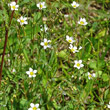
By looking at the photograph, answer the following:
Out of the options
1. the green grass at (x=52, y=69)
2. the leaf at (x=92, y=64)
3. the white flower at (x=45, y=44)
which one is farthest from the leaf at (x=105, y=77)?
the white flower at (x=45, y=44)

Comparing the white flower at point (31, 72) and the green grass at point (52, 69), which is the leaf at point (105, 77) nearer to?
the green grass at point (52, 69)

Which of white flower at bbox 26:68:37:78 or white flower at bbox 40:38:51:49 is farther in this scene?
white flower at bbox 40:38:51:49

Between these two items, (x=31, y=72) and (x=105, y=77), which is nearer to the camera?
(x=31, y=72)

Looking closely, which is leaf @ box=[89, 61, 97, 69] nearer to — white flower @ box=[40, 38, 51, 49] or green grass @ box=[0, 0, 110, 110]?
green grass @ box=[0, 0, 110, 110]

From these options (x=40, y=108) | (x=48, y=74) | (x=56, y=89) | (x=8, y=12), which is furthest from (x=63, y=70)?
(x=8, y=12)

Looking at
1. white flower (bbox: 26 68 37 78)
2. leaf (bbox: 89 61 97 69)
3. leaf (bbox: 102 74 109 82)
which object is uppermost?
white flower (bbox: 26 68 37 78)

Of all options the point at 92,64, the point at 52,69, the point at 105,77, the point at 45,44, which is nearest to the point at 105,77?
the point at 105,77

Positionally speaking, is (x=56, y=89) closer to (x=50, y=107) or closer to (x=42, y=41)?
(x=50, y=107)

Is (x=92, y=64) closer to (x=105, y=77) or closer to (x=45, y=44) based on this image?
(x=105, y=77)

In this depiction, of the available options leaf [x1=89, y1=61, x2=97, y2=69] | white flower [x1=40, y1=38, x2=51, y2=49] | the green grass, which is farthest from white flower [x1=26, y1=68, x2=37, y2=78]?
leaf [x1=89, y1=61, x2=97, y2=69]
